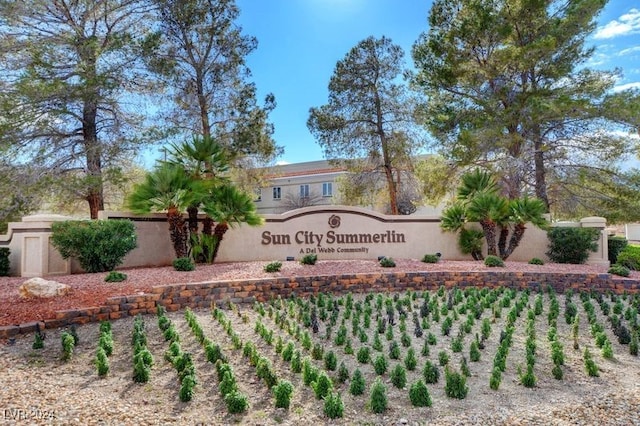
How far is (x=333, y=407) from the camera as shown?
3.73 meters

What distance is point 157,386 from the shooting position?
4254 mm

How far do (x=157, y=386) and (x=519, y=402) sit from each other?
3.38 m

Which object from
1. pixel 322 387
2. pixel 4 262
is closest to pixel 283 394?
pixel 322 387

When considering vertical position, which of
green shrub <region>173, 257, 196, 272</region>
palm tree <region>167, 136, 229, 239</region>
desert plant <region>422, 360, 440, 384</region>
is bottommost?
Answer: desert plant <region>422, 360, 440, 384</region>

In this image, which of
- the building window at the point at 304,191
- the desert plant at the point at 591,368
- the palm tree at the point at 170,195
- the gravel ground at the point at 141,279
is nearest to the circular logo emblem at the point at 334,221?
the gravel ground at the point at 141,279

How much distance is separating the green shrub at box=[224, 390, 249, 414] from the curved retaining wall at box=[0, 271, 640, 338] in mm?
3353

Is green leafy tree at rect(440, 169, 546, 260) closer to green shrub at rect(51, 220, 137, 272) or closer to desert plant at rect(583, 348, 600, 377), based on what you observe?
desert plant at rect(583, 348, 600, 377)

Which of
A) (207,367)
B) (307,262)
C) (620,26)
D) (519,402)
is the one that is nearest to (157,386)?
(207,367)

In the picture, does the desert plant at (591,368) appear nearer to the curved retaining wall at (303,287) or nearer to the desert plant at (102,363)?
the curved retaining wall at (303,287)

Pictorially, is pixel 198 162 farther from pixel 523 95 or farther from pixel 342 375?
pixel 523 95

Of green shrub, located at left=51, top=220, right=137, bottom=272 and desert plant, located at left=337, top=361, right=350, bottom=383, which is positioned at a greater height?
green shrub, located at left=51, top=220, right=137, bottom=272

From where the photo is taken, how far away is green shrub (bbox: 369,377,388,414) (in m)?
3.81

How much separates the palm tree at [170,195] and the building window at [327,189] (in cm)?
2003

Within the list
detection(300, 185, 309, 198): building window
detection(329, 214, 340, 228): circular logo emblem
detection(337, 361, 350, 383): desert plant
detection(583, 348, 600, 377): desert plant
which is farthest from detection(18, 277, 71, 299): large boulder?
detection(300, 185, 309, 198): building window
